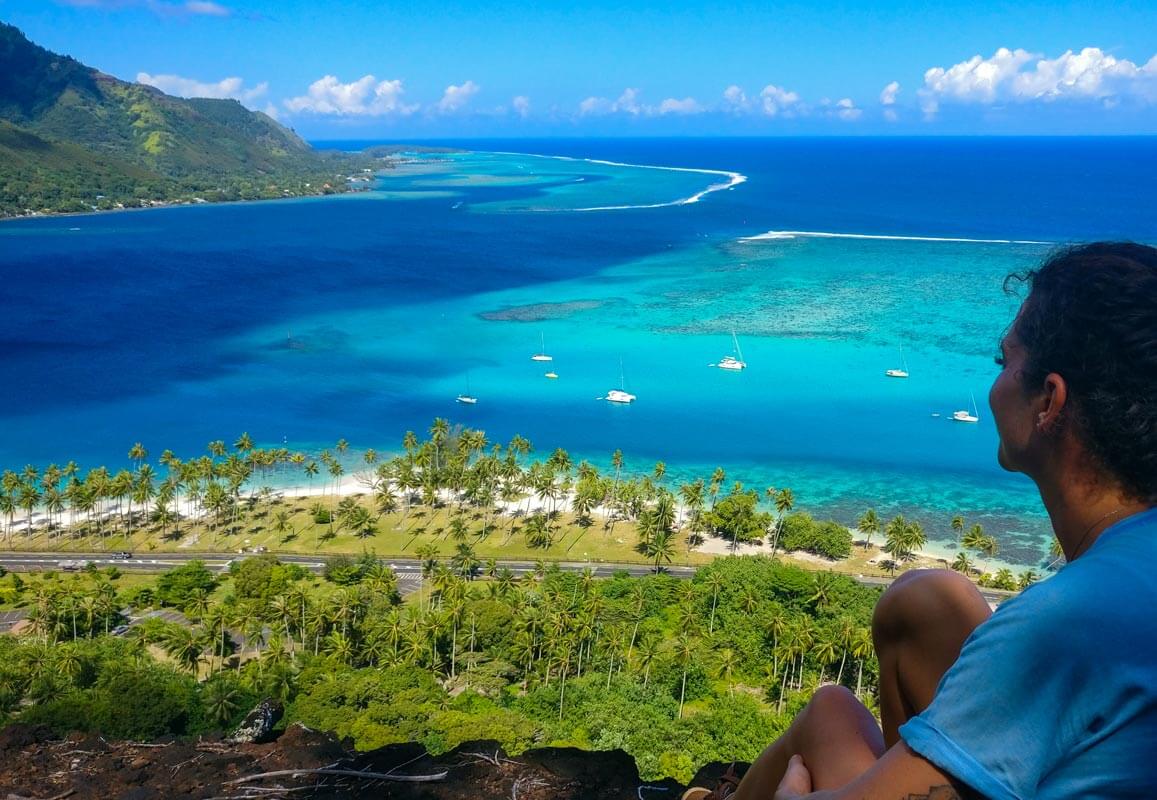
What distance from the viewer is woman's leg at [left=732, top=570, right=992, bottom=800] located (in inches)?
84.7

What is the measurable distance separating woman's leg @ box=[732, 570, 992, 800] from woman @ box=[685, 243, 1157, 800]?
423 millimetres

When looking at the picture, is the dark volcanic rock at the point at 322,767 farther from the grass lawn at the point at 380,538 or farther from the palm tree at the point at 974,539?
the palm tree at the point at 974,539

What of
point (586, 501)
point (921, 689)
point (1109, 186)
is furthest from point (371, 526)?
point (1109, 186)

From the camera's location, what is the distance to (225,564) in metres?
32.7

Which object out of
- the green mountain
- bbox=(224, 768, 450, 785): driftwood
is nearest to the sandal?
bbox=(224, 768, 450, 785): driftwood

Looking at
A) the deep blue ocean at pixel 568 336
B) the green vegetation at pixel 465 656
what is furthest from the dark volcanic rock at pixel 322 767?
the deep blue ocean at pixel 568 336

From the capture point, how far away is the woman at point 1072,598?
115 cm

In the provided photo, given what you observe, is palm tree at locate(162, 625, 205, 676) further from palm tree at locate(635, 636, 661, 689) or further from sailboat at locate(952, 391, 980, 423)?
sailboat at locate(952, 391, 980, 423)

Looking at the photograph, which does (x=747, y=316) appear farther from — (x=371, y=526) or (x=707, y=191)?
(x=707, y=191)

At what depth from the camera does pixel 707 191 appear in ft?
482

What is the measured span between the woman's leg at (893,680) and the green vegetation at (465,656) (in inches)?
617

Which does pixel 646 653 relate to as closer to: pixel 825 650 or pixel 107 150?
pixel 825 650

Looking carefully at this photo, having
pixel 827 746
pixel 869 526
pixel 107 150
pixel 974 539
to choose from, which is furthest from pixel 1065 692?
pixel 107 150

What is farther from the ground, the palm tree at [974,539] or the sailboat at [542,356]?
the sailboat at [542,356]
